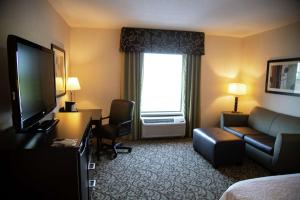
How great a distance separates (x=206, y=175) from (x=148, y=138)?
1.78 meters

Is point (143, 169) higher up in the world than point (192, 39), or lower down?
lower down

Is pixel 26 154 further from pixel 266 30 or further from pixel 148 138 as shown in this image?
pixel 266 30

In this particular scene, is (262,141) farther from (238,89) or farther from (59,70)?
(59,70)

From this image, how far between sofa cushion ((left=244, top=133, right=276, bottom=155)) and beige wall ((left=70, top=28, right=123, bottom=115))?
2.68 meters

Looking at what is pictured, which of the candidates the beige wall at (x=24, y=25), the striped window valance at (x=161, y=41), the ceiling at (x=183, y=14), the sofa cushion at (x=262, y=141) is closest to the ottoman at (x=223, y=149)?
the sofa cushion at (x=262, y=141)

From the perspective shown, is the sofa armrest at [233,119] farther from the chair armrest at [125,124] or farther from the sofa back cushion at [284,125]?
the chair armrest at [125,124]

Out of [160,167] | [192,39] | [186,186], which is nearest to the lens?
[186,186]

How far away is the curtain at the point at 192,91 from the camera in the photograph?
455cm

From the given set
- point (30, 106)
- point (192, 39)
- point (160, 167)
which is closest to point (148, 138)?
point (160, 167)

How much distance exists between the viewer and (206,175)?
2918mm

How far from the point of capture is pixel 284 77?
3.71 metres

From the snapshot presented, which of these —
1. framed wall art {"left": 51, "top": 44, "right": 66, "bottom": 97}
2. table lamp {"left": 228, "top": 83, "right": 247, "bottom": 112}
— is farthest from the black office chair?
table lamp {"left": 228, "top": 83, "right": 247, "bottom": 112}

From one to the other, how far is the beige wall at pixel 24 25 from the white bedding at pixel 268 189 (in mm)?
1899

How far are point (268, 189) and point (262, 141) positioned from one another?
197 cm
